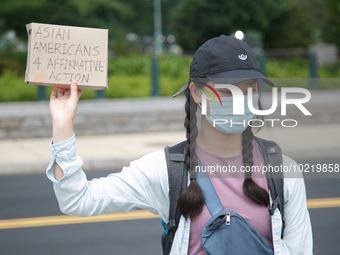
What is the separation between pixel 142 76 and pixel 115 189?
45.8 ft

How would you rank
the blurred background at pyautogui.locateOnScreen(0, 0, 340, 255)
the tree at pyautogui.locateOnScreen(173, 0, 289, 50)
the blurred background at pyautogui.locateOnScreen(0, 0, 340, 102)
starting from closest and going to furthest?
the blurred background at pyautogui.locateOnScreen(0, 0, 340, 255) < the blurred background at pyautogui.locateOnScreen(0, 0, 340, 102) < the tree at pyautogui.locateOnScreen(173, 0, 289, 50)

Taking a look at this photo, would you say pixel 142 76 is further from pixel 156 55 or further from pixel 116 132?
pixel 116 132

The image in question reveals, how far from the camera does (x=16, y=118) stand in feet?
36.8

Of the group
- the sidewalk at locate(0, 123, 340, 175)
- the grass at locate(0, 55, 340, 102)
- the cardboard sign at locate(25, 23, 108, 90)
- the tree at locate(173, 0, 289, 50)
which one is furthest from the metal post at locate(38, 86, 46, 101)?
the tree at locate(173, 0, 289, 50)

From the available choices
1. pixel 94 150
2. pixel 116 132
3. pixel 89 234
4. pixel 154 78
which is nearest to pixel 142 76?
pixel 154 78

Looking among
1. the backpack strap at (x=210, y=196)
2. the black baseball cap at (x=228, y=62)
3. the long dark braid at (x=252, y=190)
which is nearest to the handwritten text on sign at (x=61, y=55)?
the black baseball cap at (x=228, y=62)

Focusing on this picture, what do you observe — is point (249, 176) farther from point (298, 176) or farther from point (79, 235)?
point (79, 235)

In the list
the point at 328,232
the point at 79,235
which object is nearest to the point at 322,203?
the point at 328,232

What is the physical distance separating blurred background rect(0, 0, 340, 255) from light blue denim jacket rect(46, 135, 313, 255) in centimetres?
27

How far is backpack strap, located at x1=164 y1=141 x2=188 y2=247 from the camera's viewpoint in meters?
1.81

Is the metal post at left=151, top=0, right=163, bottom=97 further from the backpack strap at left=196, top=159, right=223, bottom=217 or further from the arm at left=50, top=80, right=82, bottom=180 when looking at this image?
the backpack strap at left=196, top=159, right=223, bottom=217

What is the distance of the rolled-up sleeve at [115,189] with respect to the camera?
173 cm

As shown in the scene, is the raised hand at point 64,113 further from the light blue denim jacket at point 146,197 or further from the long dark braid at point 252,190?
the long dark braid at point 252,190

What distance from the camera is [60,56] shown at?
6.16 ft
